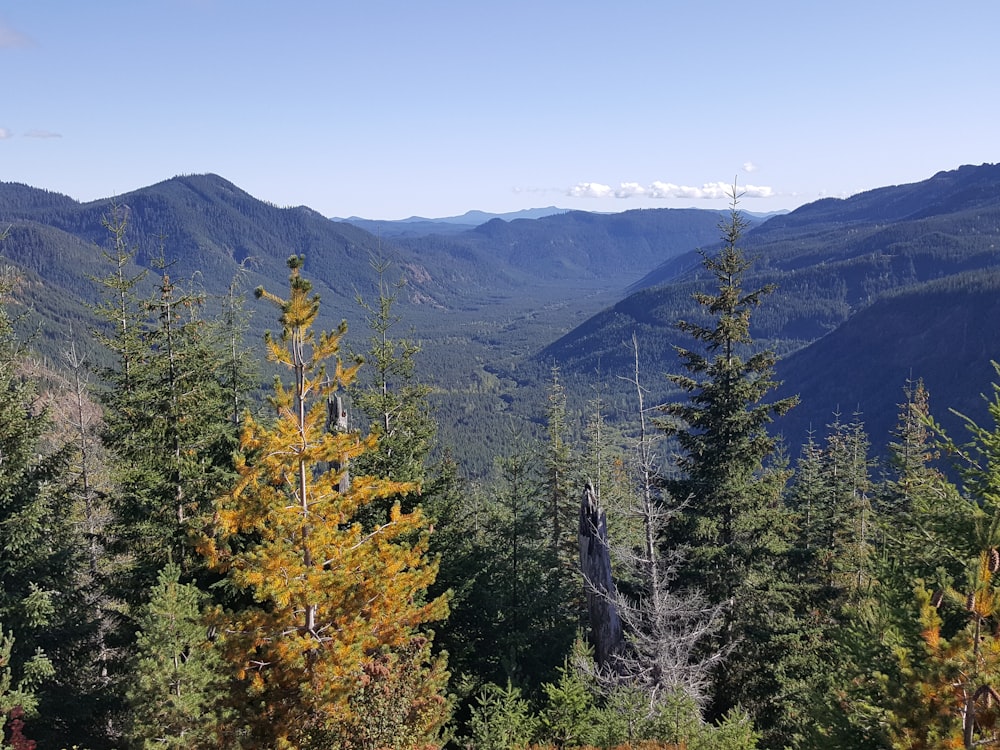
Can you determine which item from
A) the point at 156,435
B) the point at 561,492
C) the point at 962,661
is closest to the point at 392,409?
the point at 156,435

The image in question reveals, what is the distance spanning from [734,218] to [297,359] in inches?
531

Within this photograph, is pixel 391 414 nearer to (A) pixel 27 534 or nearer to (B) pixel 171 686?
(B) pixel 171 686

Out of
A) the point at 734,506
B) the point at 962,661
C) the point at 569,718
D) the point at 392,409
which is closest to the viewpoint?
the point at 962,661

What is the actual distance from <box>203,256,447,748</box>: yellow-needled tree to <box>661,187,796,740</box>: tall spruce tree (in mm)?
8858

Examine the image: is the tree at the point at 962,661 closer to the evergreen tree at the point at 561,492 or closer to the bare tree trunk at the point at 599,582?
the bare tree trunk at the point at 599,582

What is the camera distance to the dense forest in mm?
9547

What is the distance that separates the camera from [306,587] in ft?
32.2

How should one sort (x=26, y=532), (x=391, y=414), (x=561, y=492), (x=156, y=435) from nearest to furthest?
(x=156, y=435) < (x=26, y=532) < (x=391, y=414) < (x=561, y=492)

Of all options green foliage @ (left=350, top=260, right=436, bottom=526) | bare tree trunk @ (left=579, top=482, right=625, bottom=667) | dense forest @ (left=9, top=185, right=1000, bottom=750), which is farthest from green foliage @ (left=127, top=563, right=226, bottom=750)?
bare tree trunk @ (left=579, top=482, right=625, bottom=667)

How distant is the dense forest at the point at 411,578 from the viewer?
9.55 m

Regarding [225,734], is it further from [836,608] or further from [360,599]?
[836,608]

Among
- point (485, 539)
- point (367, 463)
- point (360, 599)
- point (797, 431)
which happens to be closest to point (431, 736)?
point (360, 599)

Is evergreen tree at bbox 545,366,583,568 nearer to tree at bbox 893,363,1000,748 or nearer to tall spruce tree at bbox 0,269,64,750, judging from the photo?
tall spruce tree at bbox 0,269,64,750

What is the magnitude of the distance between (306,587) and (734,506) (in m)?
11.7
